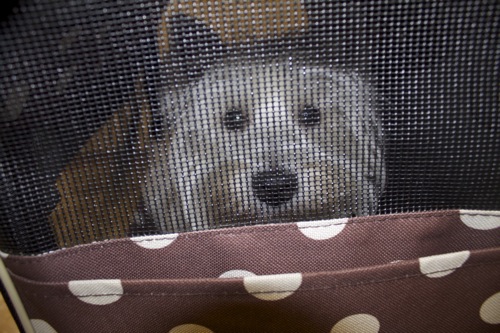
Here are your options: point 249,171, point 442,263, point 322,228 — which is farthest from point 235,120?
point 442,263

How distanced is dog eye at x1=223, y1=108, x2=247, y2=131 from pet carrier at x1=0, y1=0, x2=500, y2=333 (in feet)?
0.12

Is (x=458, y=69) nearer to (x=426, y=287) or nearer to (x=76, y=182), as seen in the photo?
(x=426, y=287)

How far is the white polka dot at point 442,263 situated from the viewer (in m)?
0.53

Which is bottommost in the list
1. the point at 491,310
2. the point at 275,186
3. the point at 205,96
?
the point at 491,310

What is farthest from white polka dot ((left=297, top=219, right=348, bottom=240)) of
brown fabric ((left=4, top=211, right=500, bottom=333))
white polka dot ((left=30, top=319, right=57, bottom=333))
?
white polka dot ((left=30, top=319, right=57, bottom=333))

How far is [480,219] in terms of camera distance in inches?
21.5

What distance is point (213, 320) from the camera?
538 mm

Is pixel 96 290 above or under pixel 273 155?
under

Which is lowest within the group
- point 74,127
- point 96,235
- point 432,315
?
point 432,315

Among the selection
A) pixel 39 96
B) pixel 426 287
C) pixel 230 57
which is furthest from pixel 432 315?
pixel 39 96

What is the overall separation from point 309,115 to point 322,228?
16 centimetres

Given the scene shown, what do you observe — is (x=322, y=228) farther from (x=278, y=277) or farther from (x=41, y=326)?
(x=41, y=326)

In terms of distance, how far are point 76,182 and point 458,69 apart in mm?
404

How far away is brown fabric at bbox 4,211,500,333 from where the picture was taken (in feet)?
1.71
